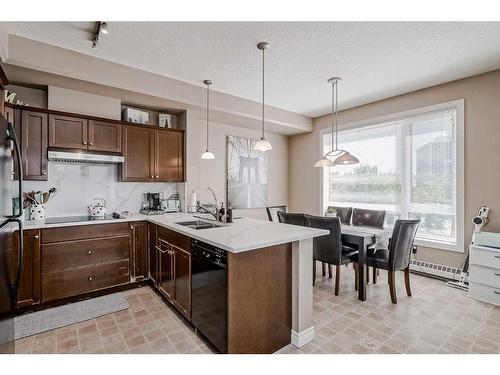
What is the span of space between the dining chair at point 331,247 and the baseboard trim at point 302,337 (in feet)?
3.36

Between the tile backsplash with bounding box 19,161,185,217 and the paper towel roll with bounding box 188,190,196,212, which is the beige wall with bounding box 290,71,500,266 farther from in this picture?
the tile backsplash with bounding box 19,161,185,217

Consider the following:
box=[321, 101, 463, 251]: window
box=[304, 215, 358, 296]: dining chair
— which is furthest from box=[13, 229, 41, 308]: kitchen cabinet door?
box=[321, 101, 463, 251]: window

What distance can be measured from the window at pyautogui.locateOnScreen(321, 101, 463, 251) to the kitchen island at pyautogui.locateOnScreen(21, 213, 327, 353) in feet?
8.71

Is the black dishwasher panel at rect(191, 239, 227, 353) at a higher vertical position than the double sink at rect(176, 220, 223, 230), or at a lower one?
lower

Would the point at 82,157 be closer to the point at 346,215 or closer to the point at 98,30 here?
the point at 98,30

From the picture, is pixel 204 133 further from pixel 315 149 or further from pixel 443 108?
pixel 443 108

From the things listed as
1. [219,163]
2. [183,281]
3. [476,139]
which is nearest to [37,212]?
[183,281]

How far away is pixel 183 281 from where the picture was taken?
2.38 metres

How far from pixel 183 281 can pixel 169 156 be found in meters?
2.02

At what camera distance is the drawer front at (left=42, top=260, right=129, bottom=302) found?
2.70 m

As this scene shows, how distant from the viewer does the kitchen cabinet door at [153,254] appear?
10.0 ft

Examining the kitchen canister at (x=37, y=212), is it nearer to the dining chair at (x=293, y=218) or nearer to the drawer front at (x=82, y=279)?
the drawer front at (x=82, y=279)

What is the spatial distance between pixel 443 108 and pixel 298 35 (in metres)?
2.57
